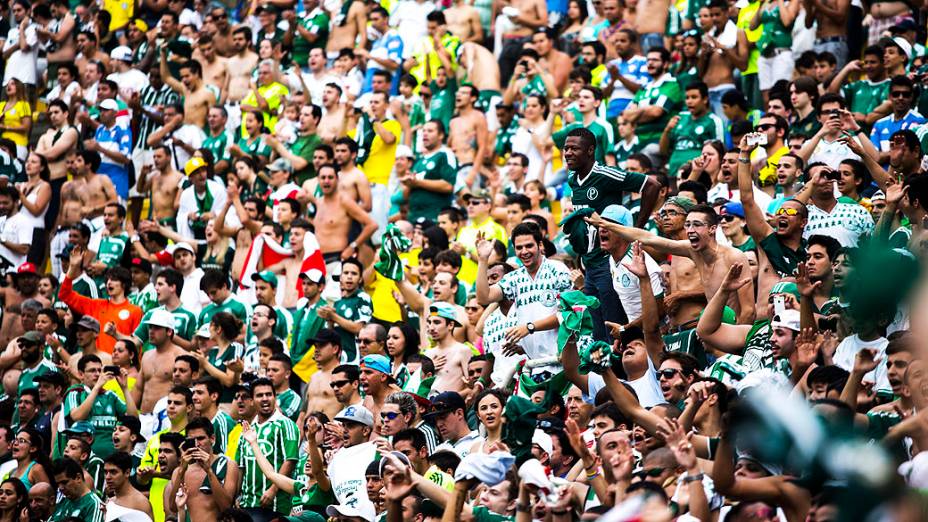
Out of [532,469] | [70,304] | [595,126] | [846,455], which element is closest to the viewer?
[846,455]

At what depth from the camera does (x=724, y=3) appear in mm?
15961

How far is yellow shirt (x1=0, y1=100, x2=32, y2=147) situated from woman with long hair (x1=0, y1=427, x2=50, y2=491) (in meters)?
7.94

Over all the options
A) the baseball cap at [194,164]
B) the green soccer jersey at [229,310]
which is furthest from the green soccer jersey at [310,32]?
the green soccer jersey at [229,310]

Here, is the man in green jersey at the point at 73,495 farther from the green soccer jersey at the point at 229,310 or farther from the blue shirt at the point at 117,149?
the blue shirt at the point at 117,149

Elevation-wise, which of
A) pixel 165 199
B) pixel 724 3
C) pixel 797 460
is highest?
pixel 797 460

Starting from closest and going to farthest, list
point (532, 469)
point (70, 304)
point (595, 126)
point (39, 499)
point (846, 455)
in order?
1. point (846, 455)
2. point (532, 469)
3. point (39, 499)
4. point (595, 126)
5. point (70, 304)

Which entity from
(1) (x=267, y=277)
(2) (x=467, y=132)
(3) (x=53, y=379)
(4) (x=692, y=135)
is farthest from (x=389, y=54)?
(3) (x=53, y=379)

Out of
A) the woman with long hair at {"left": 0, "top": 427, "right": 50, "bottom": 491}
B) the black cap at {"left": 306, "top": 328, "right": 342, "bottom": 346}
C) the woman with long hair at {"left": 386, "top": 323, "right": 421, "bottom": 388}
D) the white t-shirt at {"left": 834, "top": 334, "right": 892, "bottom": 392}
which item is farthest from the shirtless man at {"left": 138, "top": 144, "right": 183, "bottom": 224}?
the white t-shirt at {"left": 834, "top": 334, "right": 892, "bottom": 392}

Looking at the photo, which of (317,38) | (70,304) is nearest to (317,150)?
(70,304)

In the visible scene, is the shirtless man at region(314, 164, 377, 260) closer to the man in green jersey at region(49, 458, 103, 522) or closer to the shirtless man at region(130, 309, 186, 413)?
the shirtless man at region(130, 309, 186, 413)

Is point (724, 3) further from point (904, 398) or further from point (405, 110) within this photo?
point (904, 398)

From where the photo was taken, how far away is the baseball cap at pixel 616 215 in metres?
Result: 10.3

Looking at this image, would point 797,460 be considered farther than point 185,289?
No

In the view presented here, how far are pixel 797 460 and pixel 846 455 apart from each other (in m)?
0.33
